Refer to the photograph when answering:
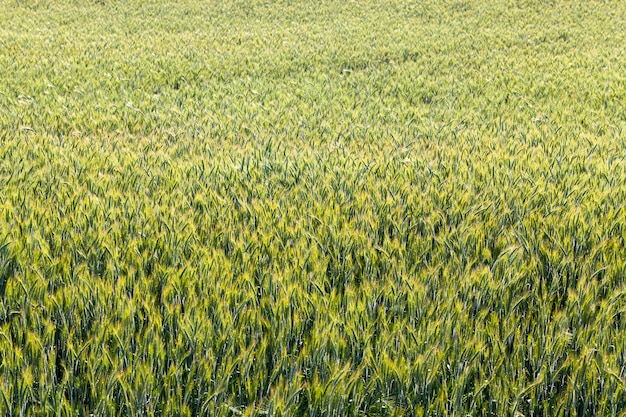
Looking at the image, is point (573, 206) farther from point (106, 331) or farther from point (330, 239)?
point (106, 331)

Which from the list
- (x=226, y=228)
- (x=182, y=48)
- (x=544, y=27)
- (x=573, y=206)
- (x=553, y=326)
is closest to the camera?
(x=553, y=326)

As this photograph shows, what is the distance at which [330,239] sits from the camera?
3037 mm

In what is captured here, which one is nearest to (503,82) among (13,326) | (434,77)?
(434,77)

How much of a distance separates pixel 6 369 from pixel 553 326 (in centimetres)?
161

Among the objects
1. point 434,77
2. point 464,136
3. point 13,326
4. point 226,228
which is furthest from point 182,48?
point 13,326

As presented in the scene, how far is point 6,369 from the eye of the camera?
183 centimetres

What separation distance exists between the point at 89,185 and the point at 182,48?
8880 mm

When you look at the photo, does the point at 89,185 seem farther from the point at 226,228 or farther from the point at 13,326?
the point at 13,326

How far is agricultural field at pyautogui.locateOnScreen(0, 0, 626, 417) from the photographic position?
192cm

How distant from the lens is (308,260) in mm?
2750

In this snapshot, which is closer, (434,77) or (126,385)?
(126,385)

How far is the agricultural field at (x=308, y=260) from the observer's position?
1918mm

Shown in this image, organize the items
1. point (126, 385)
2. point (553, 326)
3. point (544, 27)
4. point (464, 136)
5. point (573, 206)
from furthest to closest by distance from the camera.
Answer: point (544, 27)
point (464, 136)
point (573, 206)
point (553, 326)
point (126, 385)

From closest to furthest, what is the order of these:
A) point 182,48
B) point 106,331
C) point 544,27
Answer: point 106,331 < point 182,48 < point 544,27
